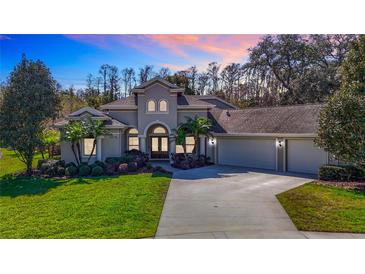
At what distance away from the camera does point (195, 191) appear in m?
11.0

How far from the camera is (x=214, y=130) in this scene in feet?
62.4

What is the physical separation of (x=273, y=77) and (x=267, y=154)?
55.7 ft

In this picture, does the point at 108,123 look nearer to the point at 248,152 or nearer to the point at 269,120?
the point at 248,152

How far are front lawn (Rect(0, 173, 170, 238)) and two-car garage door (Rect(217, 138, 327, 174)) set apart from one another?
617cm

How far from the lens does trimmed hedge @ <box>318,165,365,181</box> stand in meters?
12.3

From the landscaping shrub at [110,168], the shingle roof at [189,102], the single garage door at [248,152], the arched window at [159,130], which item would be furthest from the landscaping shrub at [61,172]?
the single garage door at [248,152]

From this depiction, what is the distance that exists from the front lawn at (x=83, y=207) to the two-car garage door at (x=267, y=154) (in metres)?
6.17

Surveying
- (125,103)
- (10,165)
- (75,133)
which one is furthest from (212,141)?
(10,165)

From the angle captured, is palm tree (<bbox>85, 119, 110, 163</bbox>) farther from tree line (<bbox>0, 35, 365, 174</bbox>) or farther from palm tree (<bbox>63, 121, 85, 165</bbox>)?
tree line (<bbox>0, 35, 365, 174</bbox>)

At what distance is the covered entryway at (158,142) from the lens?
20.2m

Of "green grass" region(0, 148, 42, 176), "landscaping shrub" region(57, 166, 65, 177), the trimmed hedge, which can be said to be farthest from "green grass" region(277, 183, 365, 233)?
"green grass" region(0, 148, 42, 176)

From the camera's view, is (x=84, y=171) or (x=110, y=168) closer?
(x=84, y=171)

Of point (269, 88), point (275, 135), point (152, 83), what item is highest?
point (269, 88)
